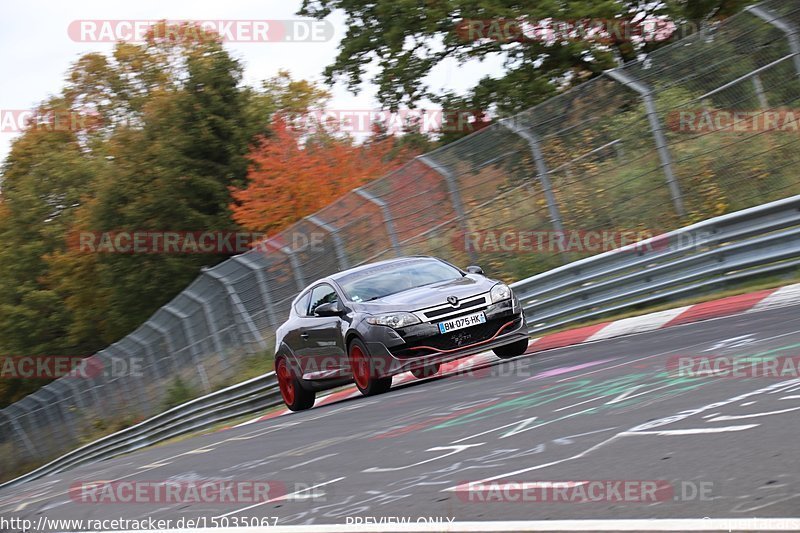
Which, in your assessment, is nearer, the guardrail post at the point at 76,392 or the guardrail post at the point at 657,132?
the guardrail post at the point at 657,132

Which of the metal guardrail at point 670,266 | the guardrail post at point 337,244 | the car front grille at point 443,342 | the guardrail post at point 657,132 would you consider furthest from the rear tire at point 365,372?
the guardrail post at point 337,244

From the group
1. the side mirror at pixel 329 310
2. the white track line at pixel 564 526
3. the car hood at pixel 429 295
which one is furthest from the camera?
the side mirror at pixel 329 310

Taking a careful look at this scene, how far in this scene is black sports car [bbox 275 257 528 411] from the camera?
12305 millimetres

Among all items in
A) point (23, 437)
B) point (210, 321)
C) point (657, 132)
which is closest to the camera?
point (657, 132)

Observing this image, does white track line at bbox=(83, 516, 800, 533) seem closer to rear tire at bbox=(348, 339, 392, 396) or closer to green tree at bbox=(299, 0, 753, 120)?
rear tire at bbox=(348, 339, 392, 396)

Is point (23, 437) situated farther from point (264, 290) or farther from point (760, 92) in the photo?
point (760, 92)

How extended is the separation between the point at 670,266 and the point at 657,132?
6.06 feet

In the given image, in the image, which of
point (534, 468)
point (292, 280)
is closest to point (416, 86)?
point (292, 280)

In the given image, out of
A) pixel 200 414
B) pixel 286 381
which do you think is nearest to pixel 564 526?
pixel 286 381

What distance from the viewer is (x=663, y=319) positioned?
1278 centimetres

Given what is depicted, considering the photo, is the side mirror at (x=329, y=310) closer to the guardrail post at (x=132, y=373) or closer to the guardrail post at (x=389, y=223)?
the guardrail post at (x=389, y=223)

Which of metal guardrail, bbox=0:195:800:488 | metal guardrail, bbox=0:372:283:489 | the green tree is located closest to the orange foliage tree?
the green tree

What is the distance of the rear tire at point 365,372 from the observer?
12.7 m

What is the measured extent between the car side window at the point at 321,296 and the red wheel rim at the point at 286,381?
98 cm
